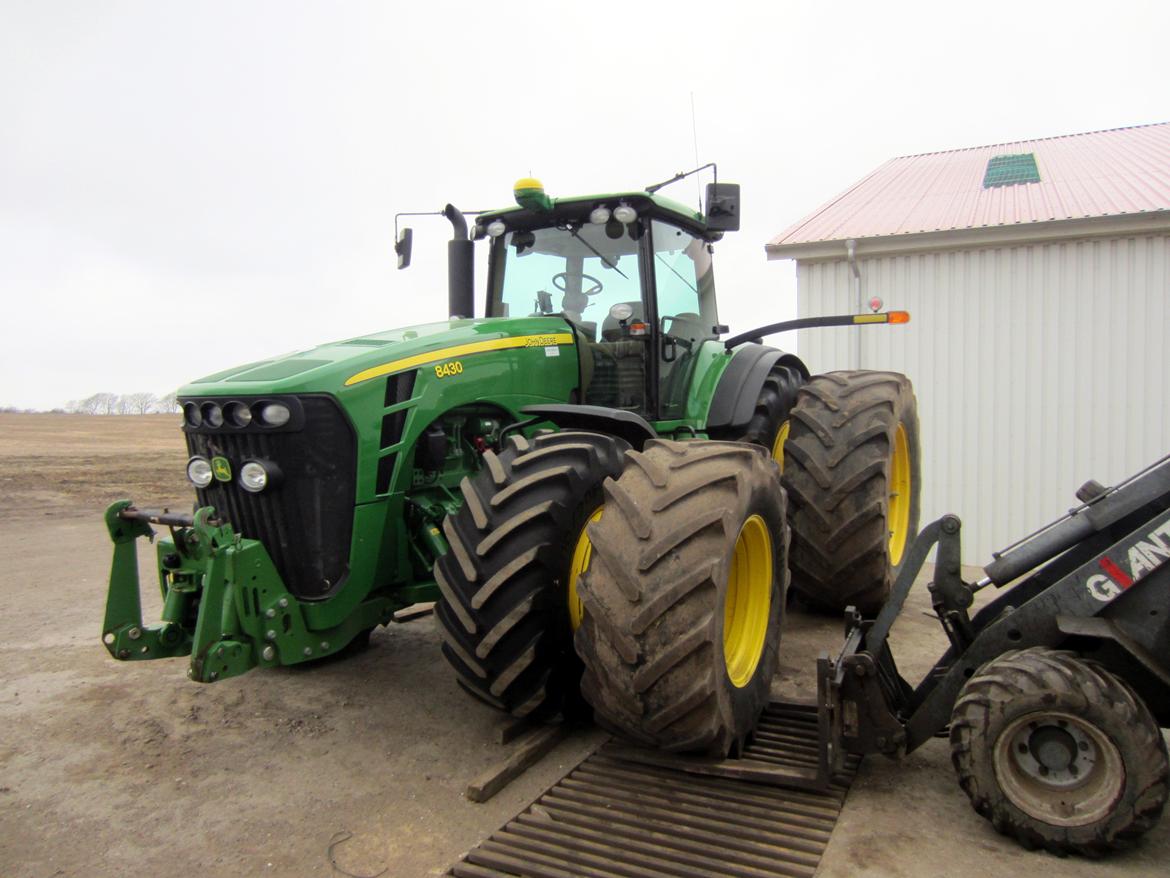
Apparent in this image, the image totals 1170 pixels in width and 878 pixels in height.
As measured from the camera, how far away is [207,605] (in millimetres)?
3359

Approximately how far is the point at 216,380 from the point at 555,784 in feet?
7.72

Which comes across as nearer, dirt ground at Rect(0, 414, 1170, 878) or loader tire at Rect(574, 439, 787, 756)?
dirt ground at Rect(0, 414, 1170, 878)

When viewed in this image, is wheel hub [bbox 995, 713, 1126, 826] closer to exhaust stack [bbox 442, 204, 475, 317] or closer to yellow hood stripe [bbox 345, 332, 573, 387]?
yellow hood stripe [bbox 345, 332, 573, 387]

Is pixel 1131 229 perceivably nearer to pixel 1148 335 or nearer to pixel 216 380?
pixel 1148 335

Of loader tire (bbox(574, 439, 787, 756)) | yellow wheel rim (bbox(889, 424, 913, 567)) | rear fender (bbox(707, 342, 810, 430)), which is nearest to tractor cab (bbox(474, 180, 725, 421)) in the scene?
rear fender (bbox(707, 342, 810, 430))

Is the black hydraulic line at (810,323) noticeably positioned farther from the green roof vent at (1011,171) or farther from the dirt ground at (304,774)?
the green roof vent at (1011,171)

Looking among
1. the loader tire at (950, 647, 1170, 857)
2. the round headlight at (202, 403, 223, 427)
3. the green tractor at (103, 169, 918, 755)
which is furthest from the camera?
the round headlight at (202, 403, 223, 427)

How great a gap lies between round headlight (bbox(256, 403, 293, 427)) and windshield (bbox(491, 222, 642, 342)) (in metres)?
1.83

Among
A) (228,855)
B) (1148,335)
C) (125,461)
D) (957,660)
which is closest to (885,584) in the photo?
(957,660)

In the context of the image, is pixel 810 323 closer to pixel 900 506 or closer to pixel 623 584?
pixel 900 506

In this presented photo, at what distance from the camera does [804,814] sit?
309 centimetres

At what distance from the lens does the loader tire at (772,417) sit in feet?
17.9

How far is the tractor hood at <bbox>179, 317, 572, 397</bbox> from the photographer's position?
149 inches

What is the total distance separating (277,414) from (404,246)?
1.87 metres
